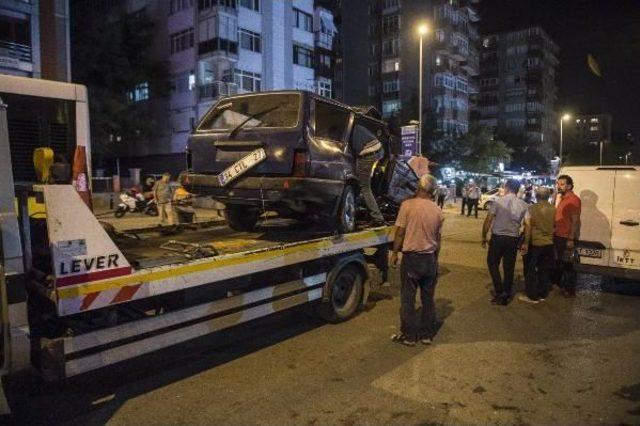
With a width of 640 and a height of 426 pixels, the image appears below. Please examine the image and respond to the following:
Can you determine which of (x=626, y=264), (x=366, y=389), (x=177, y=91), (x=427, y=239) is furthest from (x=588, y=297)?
(x=177, y=91)

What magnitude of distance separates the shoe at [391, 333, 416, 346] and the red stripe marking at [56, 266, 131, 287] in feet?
9.80

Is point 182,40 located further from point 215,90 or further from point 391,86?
point 391,86

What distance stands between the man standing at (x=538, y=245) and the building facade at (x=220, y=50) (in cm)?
2583

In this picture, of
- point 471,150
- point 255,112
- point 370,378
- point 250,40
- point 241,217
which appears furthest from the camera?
point 471,150

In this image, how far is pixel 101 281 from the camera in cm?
358

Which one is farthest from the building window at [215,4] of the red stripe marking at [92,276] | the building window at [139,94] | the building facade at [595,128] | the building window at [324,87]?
the red stripe marking at [92,276]

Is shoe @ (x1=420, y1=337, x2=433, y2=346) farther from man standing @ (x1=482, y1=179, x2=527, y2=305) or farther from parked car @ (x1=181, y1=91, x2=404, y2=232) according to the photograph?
man standing @ (x1=482, y1=179, x2=527, y2=305)

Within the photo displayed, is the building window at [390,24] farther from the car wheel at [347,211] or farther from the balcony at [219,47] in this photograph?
the car wheel at [347,211]

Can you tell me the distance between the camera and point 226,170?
5746 millimetres

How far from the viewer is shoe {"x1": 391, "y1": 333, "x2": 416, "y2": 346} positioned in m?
5.35

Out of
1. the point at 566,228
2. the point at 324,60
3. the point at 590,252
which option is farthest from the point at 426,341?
the point at 324,60

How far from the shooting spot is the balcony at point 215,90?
31.5 meters

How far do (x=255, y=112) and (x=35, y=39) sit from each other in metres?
21.2

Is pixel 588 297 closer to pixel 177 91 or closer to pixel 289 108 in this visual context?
pixel 289 108
